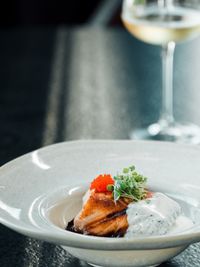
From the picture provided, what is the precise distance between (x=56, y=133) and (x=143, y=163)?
0.45m

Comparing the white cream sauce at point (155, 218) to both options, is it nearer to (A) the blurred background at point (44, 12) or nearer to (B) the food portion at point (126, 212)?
(B) the food portion at point (126, 212)

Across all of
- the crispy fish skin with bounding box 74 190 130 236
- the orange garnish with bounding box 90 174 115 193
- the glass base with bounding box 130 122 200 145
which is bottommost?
the glass base with bounding box 130 122 200 145

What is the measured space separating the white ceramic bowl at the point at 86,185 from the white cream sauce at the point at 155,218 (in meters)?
0.03

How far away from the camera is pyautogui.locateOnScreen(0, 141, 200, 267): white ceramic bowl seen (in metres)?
0.85

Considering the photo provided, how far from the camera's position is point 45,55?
2.13 m

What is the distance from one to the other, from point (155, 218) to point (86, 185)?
0.17 meters

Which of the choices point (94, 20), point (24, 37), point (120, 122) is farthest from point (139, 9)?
point (94, 20)

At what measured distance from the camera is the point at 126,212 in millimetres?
973

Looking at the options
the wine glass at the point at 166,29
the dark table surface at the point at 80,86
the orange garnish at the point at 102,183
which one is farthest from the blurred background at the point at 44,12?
the orange garnish at the point at 102,183

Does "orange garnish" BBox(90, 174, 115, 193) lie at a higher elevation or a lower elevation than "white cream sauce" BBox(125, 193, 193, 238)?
higher

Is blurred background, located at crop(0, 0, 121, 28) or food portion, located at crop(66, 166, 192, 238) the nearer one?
food portion, located at crop(66, 166, 192, 238)

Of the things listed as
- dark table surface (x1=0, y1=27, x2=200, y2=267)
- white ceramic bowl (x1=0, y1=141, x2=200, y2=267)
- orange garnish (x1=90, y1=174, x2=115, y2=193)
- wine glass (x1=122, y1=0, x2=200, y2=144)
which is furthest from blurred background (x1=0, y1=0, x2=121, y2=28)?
orange garnish (x1=90, y1=174, x2=115, y2=193)

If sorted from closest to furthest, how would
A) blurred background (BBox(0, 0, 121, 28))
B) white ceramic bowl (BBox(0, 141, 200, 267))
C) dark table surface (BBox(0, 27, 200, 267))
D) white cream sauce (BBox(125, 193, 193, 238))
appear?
white ceramic bowl (BBox(0, 141, 200, 267)) < white cream sauce (BBox(125, 193, 193, 238)) < dark table surface (BBox(0, 27, 200, 267)) < blurred background (BBox(0, 0, 121, 28))

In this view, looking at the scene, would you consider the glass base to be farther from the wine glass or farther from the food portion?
the food portion
